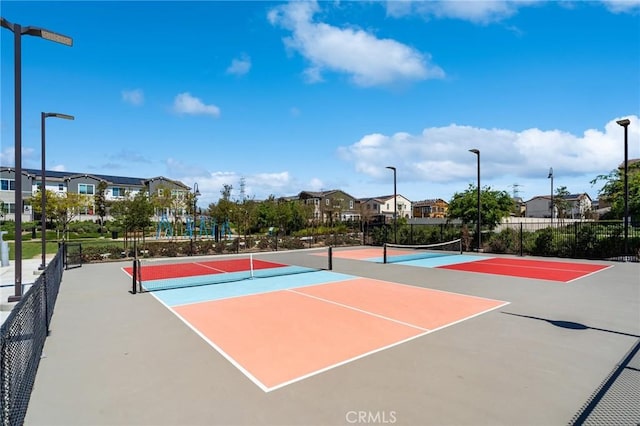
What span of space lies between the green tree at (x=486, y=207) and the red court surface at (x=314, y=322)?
16191 millimetres

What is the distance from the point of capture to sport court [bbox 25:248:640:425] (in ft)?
13.7

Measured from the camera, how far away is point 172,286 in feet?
38.6

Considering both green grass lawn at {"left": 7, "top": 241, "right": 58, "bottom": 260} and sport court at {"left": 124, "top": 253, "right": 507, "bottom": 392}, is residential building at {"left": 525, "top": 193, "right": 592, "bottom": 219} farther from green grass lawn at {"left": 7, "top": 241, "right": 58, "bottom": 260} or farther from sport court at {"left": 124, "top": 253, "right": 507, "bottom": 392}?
green grass lawn at {"left": 7, "top": 241, "right": 58, "bottom": 260}

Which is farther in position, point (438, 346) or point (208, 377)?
point (438, 346)

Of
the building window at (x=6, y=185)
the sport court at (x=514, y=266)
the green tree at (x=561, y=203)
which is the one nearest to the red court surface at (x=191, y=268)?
the sport court at (x=514, y=266)

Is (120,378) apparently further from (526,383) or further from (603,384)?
(603,384)

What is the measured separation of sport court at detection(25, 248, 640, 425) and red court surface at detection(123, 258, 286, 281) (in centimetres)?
423

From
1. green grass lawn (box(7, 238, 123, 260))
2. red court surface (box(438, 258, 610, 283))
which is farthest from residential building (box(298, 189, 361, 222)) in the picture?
red court surface (box(438, 258, 610, 283))

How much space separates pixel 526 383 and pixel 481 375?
0.52m

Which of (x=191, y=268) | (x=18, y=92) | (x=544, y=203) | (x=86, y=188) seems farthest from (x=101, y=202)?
(x=544, y=203)

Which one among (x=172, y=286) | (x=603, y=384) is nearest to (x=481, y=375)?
(x=603, y=384)

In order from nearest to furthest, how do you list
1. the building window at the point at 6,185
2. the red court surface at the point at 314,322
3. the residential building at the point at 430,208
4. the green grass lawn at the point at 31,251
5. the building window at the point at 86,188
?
the red court surface at the point at 314,322 → the green grass lawn at the point at 31,251 → the building window at the point at 6,185 → the building window at the point at 86,188 → the residential building at the point at 430,208

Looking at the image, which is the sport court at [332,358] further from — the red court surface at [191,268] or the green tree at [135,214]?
the green tree at [135,214]

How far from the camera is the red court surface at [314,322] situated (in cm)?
559
